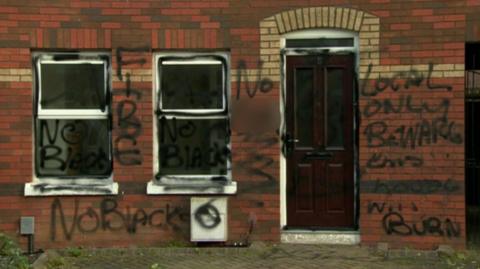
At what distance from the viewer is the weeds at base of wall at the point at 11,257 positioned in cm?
654

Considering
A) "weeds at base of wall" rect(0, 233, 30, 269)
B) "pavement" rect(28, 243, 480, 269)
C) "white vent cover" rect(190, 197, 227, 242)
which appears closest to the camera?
"weeds at base of wall" rect(0, 233, 30, 269)

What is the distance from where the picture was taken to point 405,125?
7.96 meters

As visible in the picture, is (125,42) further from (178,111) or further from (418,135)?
(418,135)

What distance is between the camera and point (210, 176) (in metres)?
8.31

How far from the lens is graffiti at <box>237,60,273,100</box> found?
26.6 feet

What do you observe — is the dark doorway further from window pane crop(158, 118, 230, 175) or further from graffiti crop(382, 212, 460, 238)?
window pane crop(158, 118, 230, 175)

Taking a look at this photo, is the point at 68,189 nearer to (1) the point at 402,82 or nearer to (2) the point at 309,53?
(2) the point at 309,53

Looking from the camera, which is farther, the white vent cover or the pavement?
the white vent cover

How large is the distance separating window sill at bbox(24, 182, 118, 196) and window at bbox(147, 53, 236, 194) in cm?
62

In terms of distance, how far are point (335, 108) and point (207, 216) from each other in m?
2.10

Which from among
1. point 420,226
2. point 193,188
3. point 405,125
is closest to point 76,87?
point 193,188

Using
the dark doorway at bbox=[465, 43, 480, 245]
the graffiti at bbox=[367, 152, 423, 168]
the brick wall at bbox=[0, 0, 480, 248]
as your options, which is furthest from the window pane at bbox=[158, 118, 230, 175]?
the dark doorway at bbox=[465, 43, 480, 245]

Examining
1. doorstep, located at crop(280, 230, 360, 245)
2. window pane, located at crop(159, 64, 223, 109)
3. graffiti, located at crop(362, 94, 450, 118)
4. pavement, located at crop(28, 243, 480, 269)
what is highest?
window pane, located at crop(159, 64, 223, 109)

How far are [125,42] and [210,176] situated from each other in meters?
2.00
